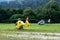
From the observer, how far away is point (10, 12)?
6688cm

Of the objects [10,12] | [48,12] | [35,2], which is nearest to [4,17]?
[10,12]

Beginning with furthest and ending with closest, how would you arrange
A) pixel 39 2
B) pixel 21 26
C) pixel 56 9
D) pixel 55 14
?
pixel 39 2, pixel 56 9, pixel 55 14, pixel 21 26

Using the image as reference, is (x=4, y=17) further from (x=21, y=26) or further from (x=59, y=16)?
(x=21, y=26)

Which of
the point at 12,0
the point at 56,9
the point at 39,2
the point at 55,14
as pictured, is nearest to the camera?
the point at 55,14

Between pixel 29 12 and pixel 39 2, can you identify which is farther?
pixel 39 2

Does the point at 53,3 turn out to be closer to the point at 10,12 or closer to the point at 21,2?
the point at 10,12

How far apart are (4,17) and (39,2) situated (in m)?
40.5

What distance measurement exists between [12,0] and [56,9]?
4409 centimetres

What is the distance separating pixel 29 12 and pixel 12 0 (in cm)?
4148

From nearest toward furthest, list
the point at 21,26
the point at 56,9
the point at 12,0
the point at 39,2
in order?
the point at 21,26 → the point at 56,9 → the point at 39,2 → the point at 12,0

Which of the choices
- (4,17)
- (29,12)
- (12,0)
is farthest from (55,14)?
(12,0)

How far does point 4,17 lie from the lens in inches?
2429

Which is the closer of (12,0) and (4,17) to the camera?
(4,17)

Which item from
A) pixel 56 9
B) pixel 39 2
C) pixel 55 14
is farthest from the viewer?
pixel 39 2
